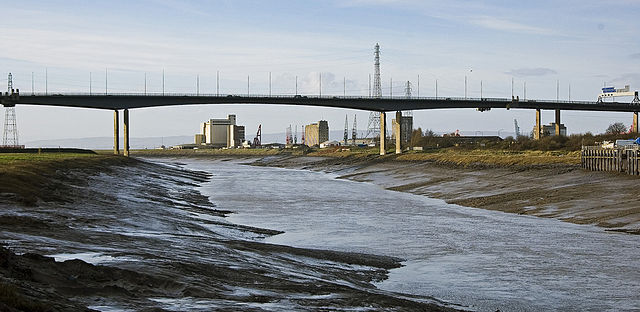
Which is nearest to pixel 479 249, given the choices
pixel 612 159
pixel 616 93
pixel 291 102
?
pixel 612 159

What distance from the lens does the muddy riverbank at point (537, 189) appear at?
120ft

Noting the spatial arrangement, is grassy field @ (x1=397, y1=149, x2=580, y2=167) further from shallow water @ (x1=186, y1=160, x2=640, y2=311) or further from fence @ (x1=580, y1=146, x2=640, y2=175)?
shallow water @ (x1=186, y1=160, x2=640, y2=311)

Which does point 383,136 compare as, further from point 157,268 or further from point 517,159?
point 157,268

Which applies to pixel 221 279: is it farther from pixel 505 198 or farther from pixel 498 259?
pixel 505 198

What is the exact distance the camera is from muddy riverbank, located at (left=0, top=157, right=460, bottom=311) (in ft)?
44.2

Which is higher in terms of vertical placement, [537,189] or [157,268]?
[157,268]

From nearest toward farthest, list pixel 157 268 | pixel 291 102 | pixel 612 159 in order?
pixel 157 268
pixel 612 159
pixel 291 102

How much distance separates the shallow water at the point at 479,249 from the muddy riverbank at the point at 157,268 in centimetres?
178

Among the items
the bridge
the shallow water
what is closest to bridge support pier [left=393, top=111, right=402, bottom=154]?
the bridge

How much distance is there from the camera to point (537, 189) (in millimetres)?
50656

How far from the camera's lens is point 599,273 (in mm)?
21953

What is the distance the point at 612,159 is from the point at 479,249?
31760mm

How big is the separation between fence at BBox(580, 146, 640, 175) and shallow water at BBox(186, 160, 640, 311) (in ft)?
45.0

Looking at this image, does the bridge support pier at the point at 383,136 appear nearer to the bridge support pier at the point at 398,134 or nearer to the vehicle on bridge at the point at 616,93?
the bridge support pier at the point at 398,134
